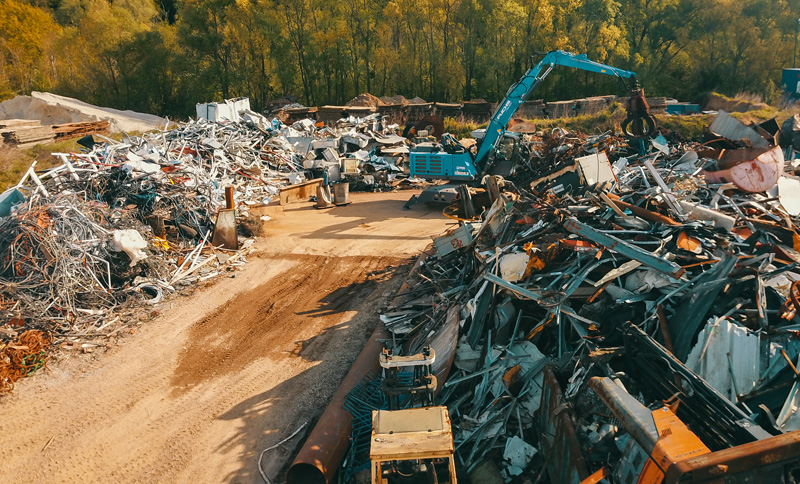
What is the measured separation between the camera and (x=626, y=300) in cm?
613

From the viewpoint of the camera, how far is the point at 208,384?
7582 millimetres

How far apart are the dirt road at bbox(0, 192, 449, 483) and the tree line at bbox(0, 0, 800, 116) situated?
27.7m

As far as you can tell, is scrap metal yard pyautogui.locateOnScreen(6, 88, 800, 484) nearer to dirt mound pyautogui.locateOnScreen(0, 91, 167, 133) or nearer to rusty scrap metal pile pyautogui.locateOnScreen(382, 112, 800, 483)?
rusty scrap metal pile pyautogui.locateOnScreen(382, 112, 800, 483)

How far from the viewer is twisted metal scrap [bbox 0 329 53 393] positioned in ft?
25.0

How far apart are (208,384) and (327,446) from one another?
2.71m

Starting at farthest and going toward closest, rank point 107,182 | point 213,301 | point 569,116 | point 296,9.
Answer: point 296,9 < point 569,116 < point 107,182 < point 213,301

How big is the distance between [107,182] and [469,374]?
1085 cm

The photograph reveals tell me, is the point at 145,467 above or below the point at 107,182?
below

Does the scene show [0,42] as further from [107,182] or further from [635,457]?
[635,457]

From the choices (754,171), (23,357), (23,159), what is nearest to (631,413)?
(754,171)

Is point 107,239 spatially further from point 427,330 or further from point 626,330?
point 626,330

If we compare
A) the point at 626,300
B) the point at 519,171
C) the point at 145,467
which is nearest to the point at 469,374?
the point at 626,300

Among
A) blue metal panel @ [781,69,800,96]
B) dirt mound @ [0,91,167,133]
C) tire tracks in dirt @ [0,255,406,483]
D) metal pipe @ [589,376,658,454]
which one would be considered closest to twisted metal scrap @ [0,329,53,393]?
tire tracks in dirt @ [0,255,406,483]

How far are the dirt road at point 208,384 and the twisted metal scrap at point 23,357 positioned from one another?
19cm
